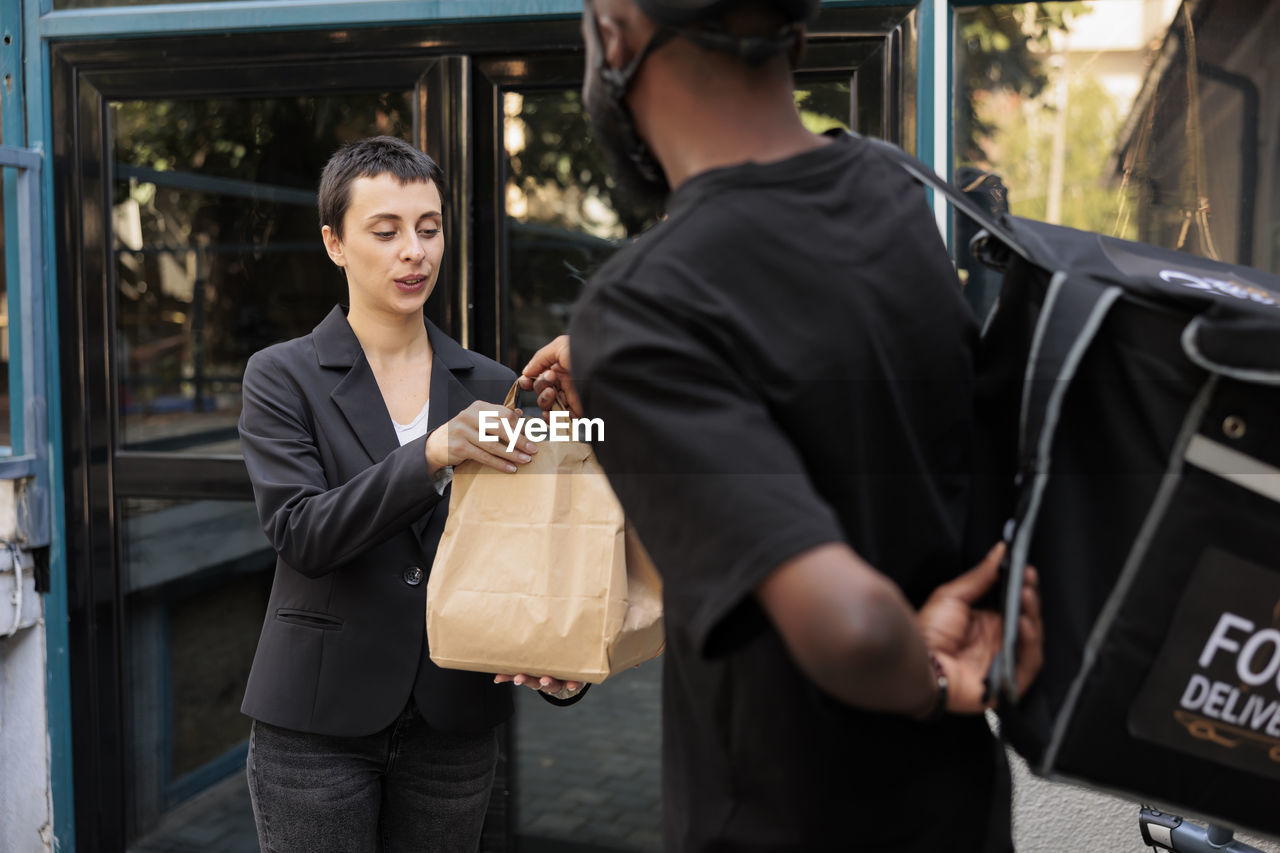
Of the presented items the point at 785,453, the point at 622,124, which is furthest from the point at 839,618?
the point at 622,124

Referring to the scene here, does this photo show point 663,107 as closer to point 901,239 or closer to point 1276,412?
point 901,239

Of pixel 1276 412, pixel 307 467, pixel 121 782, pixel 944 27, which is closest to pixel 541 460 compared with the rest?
pixel 307 467

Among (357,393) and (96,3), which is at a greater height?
(96,3)

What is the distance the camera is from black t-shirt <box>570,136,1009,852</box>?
1037 millimetres

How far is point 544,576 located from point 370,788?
66 cm

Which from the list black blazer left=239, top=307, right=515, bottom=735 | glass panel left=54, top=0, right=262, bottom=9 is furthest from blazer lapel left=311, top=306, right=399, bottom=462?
glass panel left=54, top=0, right=262, bottom=9

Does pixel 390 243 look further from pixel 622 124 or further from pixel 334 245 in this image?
pixel 622 124

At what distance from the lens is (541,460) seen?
1919 mm

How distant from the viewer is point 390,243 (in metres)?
2.27

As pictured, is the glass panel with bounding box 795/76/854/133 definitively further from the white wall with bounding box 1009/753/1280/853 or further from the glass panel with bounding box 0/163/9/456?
the glass panel with bounding box 0/163/9/456

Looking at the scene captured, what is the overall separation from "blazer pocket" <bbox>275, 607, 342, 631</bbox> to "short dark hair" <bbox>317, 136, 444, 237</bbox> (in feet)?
2.45

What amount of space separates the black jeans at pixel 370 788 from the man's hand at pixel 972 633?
1306 millimetres

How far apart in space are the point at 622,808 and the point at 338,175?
7.19ft

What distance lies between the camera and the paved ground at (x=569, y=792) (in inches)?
138
